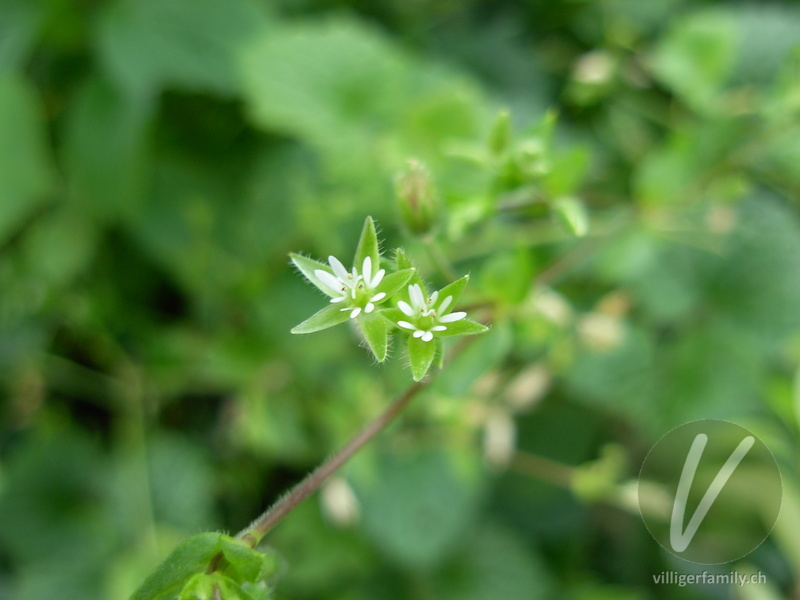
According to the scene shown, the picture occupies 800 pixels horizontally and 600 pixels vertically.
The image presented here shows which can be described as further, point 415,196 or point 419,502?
point 419,502

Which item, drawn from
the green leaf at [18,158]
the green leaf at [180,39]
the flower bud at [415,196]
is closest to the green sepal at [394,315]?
the flower bud at [415,196]

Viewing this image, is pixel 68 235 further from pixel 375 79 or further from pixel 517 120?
pixel 517 120

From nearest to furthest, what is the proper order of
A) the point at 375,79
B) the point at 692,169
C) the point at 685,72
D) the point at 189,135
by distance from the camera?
1. the point at 692,169
2. the point at 685,72
3. the point at 375,79
4. the point at 189,135

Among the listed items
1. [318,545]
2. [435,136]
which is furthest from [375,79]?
[318,545]

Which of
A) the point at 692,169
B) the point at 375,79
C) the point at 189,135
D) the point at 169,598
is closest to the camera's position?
the point at 169,598

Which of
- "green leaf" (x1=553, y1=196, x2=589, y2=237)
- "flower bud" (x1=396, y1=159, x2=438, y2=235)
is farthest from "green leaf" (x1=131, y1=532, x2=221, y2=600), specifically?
"green leaf" (x1=553, y1=196, x2=589, y2=237)

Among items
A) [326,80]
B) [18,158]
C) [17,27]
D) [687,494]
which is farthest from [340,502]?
[17,27]

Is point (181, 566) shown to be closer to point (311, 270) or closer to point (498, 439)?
point (311, 270)
